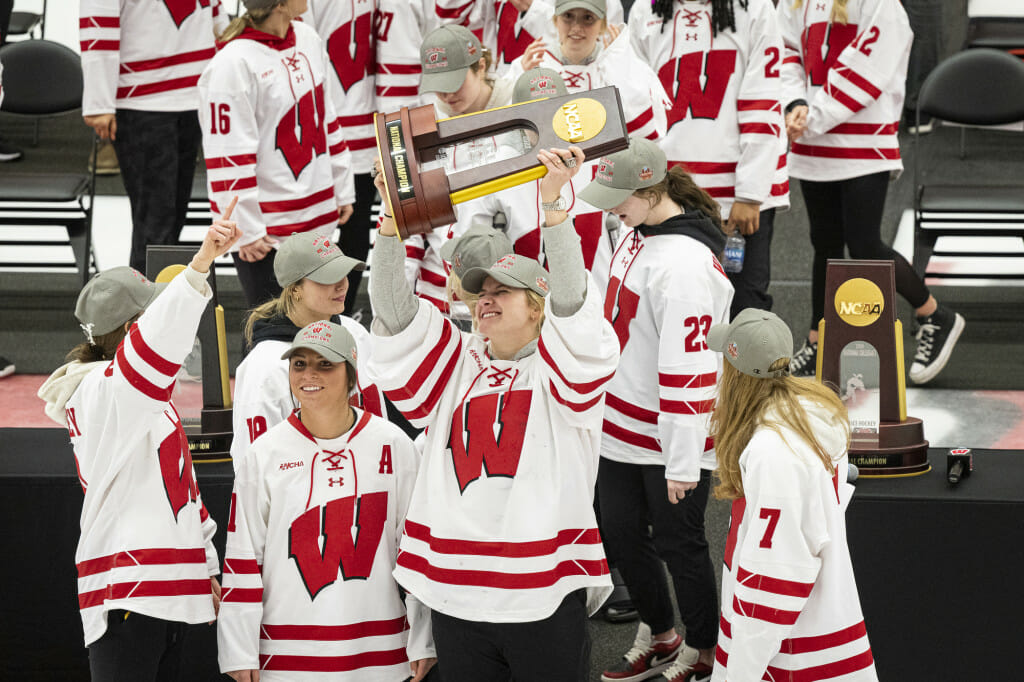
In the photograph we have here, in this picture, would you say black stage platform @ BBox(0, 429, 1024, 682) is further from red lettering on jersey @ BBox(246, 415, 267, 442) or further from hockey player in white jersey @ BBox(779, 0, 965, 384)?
hockey player in white jersey @ BBox(779, 0, 965, 384)

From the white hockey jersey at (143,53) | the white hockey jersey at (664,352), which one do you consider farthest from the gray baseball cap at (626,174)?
the white hockey jersey at (143,53)

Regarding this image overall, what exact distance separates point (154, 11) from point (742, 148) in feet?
7.20

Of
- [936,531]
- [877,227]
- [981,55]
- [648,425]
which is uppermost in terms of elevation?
[981,55]

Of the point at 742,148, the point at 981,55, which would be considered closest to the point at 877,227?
the point at 742,148

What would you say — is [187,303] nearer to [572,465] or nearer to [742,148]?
[572,465]

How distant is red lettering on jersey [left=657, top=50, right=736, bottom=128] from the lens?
4402mm

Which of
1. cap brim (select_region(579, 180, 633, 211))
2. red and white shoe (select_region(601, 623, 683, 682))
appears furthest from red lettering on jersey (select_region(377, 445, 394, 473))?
red and white shoe (select_region(601, 623, 683, 682))

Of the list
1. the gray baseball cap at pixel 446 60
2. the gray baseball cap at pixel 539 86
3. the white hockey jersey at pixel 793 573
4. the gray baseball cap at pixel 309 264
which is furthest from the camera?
the gray baseball cap at pixel 446 60

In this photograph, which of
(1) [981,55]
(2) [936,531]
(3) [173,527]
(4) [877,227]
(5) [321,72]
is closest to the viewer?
(3) [173,527]

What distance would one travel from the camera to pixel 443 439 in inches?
105

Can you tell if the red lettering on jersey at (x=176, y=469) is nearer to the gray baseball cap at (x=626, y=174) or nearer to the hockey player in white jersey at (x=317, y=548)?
the hockey player in white jersey at (x=317, y=548)

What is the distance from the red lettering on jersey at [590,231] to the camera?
12.8 feet

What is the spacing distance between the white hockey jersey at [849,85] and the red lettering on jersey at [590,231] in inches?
53.0

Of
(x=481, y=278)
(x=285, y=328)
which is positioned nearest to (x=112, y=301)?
(x=285, y=328)
